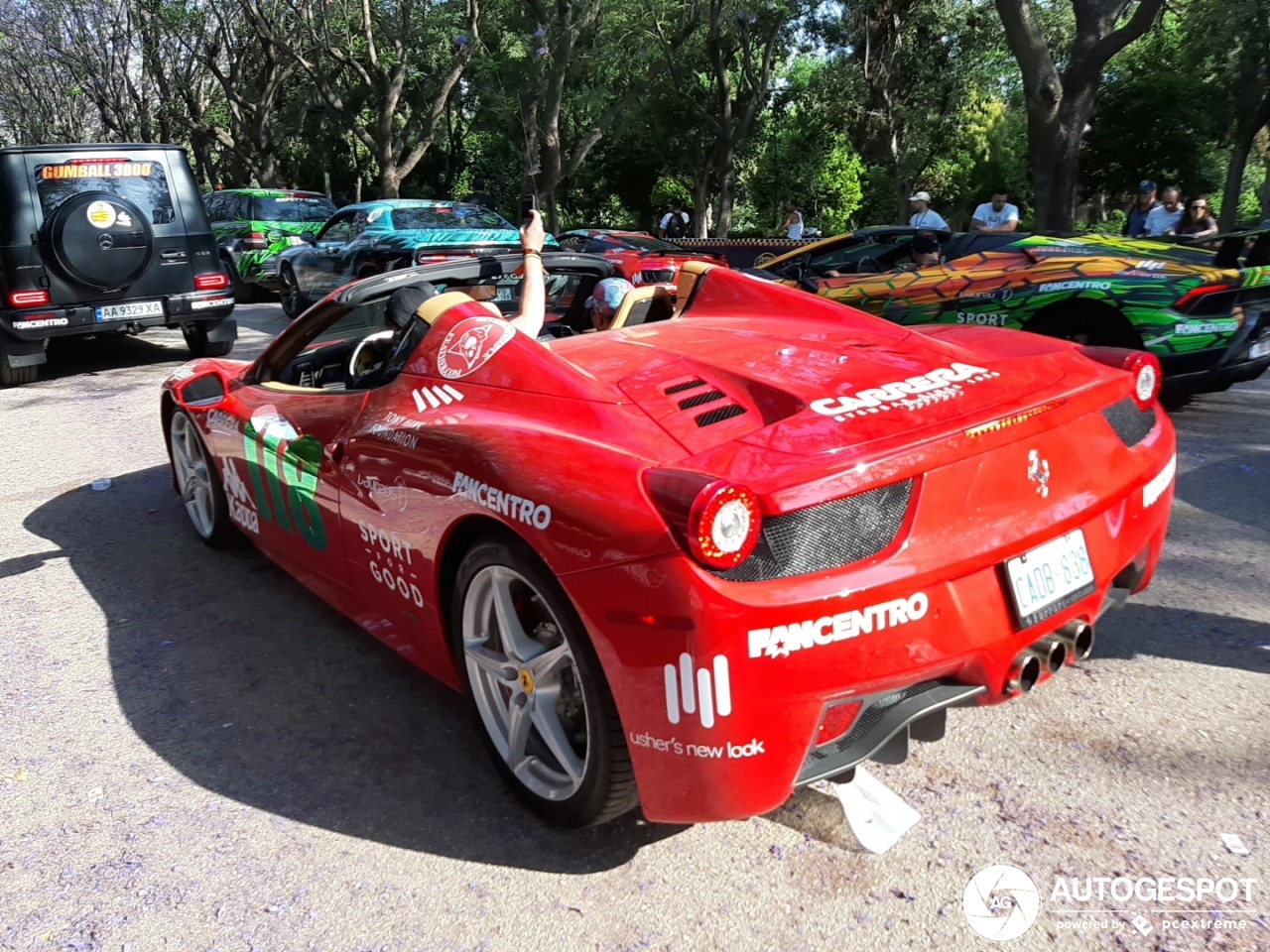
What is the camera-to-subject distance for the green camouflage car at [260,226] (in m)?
15.5

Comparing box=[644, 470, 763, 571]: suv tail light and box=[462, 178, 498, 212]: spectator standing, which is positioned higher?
box=[462, 178, 498, 212]: spectator standing

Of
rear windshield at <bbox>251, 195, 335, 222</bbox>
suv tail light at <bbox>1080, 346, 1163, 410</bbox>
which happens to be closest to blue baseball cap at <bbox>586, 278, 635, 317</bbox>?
suv tail light at <bbox>1080, 346, 1163, 410</bbox>

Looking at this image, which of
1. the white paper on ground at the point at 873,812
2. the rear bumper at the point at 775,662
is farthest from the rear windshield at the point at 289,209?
the rear bumper at the point at 775,662

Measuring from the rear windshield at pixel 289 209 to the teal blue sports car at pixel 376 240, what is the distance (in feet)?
7.47

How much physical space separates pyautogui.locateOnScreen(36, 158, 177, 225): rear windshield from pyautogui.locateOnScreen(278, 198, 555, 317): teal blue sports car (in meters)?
2.67

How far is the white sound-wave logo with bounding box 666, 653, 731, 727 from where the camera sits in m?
2.08

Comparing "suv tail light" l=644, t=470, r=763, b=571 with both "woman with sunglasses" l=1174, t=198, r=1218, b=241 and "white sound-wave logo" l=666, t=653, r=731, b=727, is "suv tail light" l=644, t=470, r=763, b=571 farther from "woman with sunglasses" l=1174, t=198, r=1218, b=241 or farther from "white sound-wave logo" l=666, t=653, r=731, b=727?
"woman with sunglasses" l=1174, t=198, r=1218, b=241

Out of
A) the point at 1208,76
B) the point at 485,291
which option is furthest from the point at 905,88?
the point at 485,291

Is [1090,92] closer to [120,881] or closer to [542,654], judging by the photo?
[542,654]

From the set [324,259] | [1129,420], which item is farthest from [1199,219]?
[324,259]

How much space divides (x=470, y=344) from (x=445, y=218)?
1116 centimetres

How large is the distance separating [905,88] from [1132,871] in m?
27.8

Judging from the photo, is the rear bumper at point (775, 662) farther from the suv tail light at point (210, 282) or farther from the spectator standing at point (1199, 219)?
the spectator standing at point (1199, 219)

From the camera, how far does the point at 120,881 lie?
8.37ft
